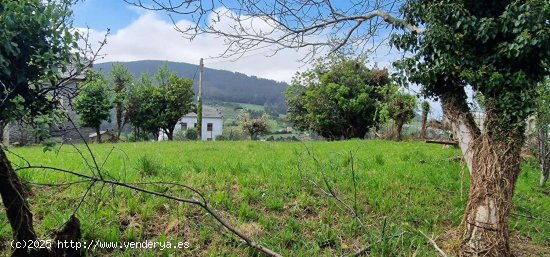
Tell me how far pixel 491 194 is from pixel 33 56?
4.41m

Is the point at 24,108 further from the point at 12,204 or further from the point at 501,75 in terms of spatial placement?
the point at 501,75

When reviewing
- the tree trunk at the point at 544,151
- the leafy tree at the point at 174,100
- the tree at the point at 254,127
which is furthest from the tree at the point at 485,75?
the tree at the point at 254,127

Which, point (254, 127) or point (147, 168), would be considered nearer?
point (147, 168)

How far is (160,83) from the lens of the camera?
28.8 m

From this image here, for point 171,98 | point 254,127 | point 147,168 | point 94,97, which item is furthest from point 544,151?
point 254,127

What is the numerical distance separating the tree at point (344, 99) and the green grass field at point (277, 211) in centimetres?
1707

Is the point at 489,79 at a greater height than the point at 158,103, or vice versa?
the point at 158,103

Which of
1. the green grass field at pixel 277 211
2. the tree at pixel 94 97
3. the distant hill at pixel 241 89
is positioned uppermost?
the distant hill at pixel 241 89

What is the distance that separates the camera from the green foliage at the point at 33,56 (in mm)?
2705

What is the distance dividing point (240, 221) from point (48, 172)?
303cm

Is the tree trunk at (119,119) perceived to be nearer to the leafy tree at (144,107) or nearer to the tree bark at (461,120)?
the leafy tree at (144,107)

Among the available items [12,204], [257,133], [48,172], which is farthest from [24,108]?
[257,133]

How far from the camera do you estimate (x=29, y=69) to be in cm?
294

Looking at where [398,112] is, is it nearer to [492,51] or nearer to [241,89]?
[492,51]
